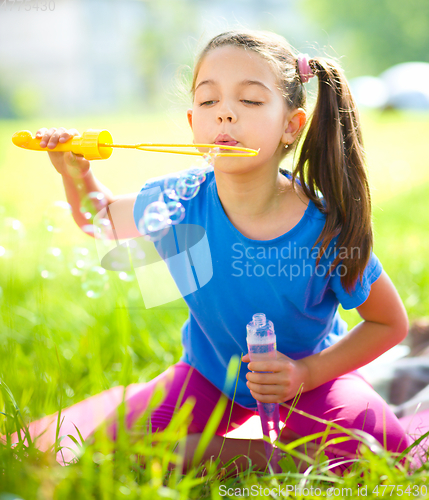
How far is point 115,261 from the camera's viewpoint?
1.39 metres

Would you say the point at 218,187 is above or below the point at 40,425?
above

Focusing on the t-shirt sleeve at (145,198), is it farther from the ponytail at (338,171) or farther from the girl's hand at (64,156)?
the ponytail at (338,171)

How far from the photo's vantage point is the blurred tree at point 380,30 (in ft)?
71.8

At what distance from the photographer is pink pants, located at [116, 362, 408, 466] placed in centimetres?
116

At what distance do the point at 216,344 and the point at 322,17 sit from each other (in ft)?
88.4

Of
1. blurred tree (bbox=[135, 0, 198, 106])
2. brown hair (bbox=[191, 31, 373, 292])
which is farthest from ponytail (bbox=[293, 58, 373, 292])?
blurred tree (bbox=[135, 0, 198, 106])

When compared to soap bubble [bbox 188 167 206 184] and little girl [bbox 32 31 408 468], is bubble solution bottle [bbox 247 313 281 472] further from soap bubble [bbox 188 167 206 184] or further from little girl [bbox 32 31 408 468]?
soap bubble [bbox 188 167 206 184]

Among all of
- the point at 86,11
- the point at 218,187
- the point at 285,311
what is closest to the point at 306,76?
the point at 218,187

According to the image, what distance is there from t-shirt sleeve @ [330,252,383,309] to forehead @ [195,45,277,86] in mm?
465

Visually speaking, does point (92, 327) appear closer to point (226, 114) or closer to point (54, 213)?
point (54, 213)

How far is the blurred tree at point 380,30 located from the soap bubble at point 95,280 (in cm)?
2247

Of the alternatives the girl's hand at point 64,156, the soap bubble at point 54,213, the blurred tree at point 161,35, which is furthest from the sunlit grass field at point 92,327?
the blurred tree at point 161,35

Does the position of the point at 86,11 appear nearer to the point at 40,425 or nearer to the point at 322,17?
the point at 322,17

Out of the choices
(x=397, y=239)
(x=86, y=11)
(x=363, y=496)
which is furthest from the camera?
(x=86, y=11)
